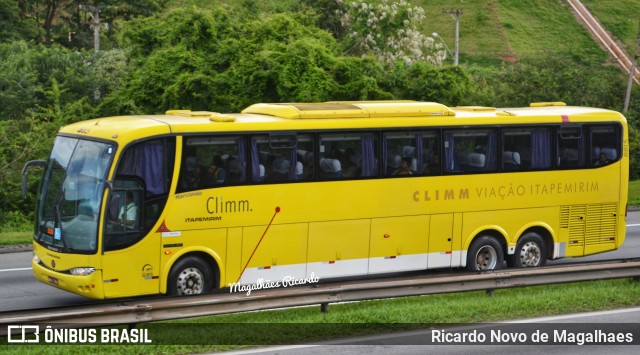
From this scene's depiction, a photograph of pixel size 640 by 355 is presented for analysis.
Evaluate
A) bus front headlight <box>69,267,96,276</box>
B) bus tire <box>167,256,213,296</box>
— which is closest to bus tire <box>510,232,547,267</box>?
bus tire <box>167,256,213,296</box>

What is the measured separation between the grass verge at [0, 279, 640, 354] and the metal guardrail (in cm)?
24

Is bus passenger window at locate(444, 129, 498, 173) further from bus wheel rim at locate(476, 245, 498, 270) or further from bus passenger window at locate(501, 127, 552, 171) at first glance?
bus wheel rim at locate(476, 245, 498, 270)

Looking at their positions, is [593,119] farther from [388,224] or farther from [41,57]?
[41,57]

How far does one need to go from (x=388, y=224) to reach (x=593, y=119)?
5698 millimetres

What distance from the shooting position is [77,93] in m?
43.2

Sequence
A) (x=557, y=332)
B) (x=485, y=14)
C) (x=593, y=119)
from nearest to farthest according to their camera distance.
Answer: (x=557, y=332)
(x=593, y=119)
(x=485, y=14)

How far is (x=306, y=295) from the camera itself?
15.2 metres

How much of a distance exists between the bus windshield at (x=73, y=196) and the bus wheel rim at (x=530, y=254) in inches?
361

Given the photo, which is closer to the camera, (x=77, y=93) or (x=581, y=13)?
(x=77, y=93)

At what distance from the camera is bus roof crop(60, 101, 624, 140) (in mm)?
17344

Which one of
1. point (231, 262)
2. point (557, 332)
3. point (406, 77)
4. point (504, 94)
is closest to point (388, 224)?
point (231, 262)

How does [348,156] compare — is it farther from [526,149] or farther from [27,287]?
[27,287]

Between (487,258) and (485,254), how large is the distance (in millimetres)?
109

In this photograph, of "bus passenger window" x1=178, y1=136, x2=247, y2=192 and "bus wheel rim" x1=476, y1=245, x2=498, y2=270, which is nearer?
"bus passenger window" x1=178, y1=136, x2=247, y2=192
